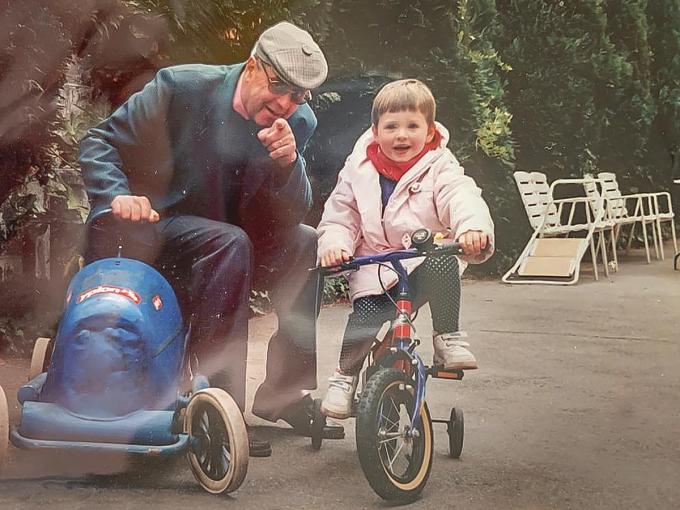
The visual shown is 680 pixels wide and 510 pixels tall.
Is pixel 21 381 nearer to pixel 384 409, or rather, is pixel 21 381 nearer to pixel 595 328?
pixel 384 409

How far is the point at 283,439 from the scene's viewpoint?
1.60m

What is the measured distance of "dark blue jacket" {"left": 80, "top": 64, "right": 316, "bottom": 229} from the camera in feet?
4.88

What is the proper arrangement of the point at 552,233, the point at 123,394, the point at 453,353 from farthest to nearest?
the point at 552,233
the point at 453,353
the point at 123,394

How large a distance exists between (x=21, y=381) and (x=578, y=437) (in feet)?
3.23

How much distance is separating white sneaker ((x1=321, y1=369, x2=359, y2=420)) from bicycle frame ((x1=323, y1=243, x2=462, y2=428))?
0.20ft

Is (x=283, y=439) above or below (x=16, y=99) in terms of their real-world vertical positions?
below

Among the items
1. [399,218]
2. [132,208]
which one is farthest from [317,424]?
[132,208]

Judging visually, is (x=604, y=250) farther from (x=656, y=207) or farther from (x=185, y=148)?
(x=185, y=148)

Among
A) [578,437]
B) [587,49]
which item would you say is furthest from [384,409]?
[587,49]

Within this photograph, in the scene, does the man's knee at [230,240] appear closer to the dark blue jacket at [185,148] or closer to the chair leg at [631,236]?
the dark blue jacket at [185,148]

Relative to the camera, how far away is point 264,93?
1479 millimetres

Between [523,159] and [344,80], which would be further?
[523,159]

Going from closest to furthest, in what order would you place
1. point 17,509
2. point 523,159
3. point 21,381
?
point 17,509 → point 21,381 → point 523,159

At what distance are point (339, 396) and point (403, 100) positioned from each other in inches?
20.8
